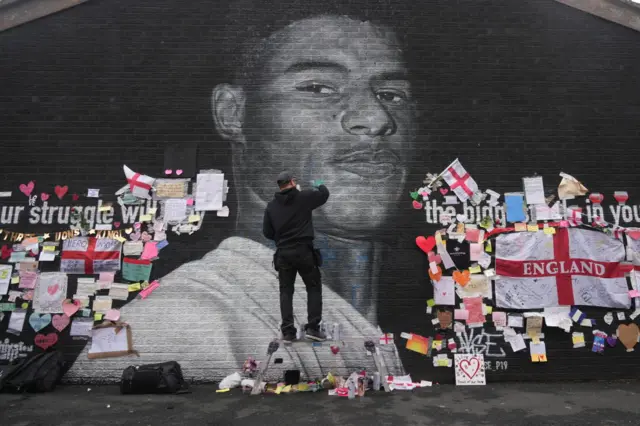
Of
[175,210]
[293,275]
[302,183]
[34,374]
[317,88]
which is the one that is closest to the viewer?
[293,275]

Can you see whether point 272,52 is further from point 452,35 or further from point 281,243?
point 281,243

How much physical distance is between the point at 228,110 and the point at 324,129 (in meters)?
1.38

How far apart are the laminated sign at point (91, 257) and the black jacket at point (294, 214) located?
257 cm

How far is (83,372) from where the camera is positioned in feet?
19.1

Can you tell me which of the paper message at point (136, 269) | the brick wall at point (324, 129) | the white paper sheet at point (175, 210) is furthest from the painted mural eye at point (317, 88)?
the paper message at point (136, 269)

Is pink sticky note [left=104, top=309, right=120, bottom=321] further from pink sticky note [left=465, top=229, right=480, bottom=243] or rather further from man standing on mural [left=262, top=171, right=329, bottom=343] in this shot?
pink sticky note [left=465, top=229, right=480, bottom=243]

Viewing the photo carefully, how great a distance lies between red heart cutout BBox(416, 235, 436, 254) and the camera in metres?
6.07

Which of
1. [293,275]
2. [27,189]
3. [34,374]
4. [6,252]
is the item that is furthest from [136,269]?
[293,275]

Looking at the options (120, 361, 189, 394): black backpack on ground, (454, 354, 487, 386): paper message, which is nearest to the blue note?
(454, 354, 487, 386): paper message

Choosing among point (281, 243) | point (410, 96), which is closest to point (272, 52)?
point (410, 96)

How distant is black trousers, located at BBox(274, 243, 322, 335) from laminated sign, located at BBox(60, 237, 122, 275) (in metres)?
2.59

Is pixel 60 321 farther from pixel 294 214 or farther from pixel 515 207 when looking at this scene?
pixel 515 207

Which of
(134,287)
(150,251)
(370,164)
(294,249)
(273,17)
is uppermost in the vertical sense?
(273,17)

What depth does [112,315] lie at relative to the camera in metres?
5.93
